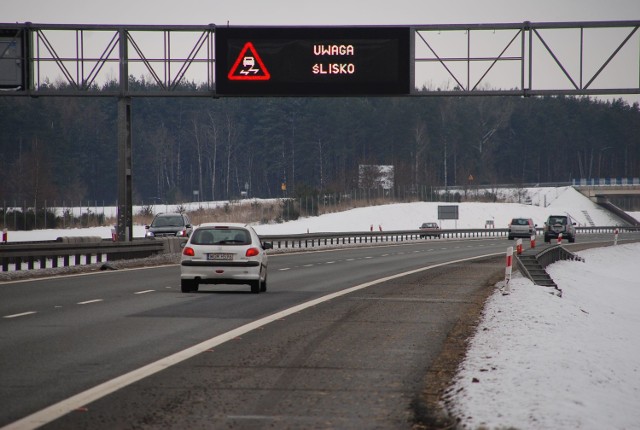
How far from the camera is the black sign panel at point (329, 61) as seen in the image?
3591cm

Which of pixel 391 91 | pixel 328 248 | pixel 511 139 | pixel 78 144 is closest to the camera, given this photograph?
pixel 391 91

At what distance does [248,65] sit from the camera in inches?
1427

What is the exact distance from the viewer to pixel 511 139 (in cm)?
18062

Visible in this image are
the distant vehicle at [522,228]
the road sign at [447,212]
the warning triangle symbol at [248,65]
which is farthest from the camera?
the road sign at [447,212]

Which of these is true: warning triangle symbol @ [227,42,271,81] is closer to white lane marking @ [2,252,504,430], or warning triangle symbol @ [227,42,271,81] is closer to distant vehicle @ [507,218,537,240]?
white lane marking @ [2,252,504,430]

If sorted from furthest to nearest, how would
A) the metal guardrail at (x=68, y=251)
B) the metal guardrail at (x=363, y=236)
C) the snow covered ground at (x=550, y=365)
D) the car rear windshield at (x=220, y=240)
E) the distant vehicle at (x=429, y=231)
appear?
the distant vehicle at (x=429, y=231)
the metal guardrail at (x=363, y=236)
the metal guardrail at (x=68, y=251)
the car rear windshield at (x=220, y=240)
the snow covered ground at (x=550, y=365)

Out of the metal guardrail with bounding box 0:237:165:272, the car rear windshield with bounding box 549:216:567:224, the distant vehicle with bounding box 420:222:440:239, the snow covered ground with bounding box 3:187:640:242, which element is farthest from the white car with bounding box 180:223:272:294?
the distant vehicle with bounding box 420:222:440:239

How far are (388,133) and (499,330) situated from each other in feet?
455

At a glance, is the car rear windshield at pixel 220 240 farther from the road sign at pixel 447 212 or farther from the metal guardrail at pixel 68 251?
the road sign at pixel 447 212

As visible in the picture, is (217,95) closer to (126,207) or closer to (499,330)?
(126,207)

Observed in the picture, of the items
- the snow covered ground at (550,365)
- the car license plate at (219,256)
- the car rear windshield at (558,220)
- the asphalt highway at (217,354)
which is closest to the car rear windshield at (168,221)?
the snow covered ground at (550,365)

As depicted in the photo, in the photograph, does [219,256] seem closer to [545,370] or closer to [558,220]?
[545,370]

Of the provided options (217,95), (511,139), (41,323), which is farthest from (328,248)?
(511,139)

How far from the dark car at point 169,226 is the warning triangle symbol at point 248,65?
337 inches
